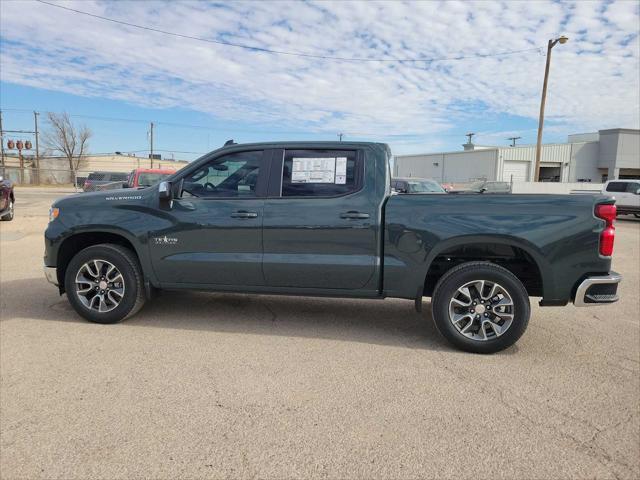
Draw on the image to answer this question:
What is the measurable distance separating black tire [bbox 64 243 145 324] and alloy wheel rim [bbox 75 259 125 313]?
0.03 m

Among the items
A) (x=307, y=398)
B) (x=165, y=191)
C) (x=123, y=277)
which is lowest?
(x=307, y=398)

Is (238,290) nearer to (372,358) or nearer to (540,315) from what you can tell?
(372,358)

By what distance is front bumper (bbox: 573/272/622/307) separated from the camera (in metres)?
3.95

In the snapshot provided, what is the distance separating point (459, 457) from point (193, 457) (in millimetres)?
1476

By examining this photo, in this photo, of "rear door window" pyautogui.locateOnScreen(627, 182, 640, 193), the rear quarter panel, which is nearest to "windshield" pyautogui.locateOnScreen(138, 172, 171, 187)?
the rear quarter panel

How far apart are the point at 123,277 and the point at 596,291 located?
441cm

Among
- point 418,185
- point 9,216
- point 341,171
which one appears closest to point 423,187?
point 418,185

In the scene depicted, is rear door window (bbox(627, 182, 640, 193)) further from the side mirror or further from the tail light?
the side mirror

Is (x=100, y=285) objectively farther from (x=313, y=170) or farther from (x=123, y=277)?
(x=313, y=170)

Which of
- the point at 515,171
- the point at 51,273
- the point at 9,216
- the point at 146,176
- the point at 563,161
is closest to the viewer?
the point at 51,273

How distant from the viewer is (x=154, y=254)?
470cm

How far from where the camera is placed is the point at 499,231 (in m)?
4.03

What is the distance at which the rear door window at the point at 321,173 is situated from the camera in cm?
445

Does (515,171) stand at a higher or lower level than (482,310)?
higher
